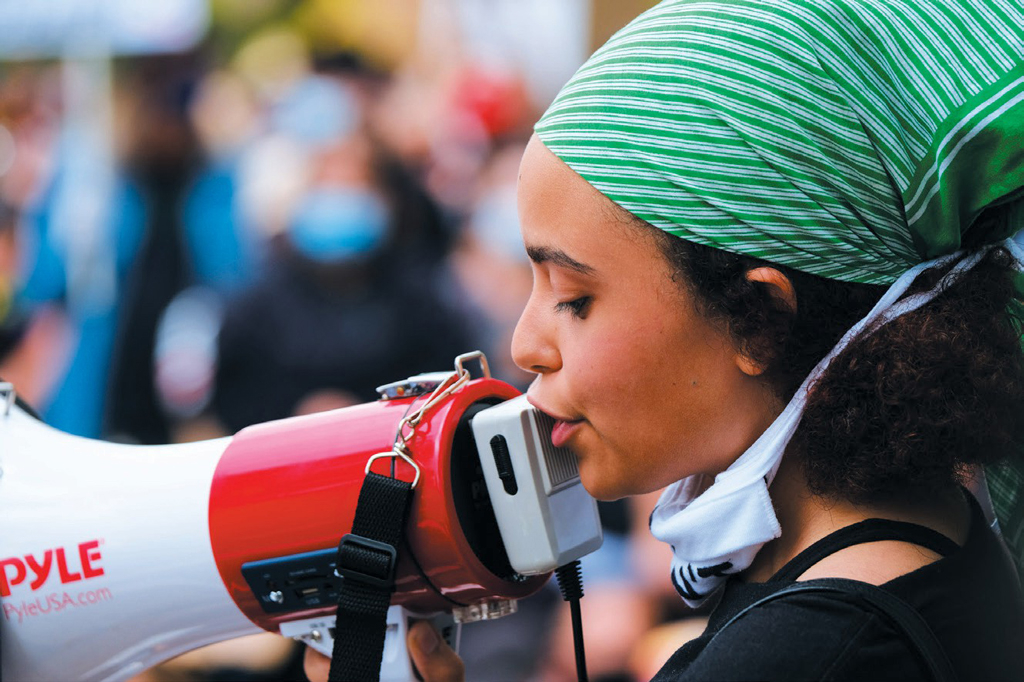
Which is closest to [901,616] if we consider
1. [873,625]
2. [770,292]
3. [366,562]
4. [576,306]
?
[873,625]

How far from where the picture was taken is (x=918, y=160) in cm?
104

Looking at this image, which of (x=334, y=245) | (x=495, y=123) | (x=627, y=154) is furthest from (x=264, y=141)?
(x=627, y=154)

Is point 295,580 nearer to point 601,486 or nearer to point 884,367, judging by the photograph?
point 601,486

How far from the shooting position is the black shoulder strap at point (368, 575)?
4.01 ft

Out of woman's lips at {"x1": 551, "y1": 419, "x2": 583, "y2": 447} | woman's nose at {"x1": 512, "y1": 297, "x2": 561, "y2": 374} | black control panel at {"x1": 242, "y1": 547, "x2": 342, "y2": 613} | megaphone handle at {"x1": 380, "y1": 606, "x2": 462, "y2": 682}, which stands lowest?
megaphone handle at {"x1": 380, "y1": 606, "x2": 462, "y2": 682}

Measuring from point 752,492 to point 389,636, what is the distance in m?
0.55

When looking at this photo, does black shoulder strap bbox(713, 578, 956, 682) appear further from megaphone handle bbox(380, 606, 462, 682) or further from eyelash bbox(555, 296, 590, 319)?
megaphone handle bbox(380, 606, 462, 682)

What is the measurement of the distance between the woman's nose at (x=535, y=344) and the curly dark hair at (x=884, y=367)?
17 cm

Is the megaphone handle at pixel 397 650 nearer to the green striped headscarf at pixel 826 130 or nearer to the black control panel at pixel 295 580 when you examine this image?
the black control panel at pixel 295 580

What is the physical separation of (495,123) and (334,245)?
0.62m

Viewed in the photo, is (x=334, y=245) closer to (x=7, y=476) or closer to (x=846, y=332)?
(x=7, y=476)

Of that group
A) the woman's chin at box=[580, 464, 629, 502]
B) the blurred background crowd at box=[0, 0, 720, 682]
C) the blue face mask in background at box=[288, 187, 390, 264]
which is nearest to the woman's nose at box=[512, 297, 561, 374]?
the woman's chin at box=[580, 464, 629, 502]

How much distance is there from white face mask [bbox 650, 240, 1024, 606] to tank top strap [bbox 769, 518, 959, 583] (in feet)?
0.14

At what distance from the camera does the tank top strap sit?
1.04m
